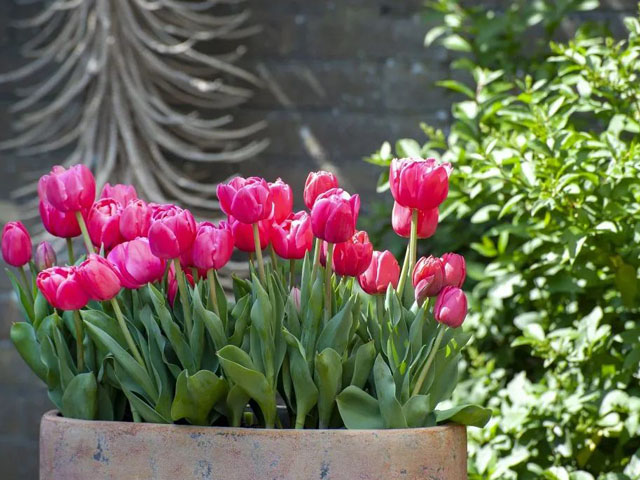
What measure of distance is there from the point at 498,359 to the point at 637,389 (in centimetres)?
34

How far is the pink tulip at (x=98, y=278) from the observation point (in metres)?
0.77

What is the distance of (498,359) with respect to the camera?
5.60ft

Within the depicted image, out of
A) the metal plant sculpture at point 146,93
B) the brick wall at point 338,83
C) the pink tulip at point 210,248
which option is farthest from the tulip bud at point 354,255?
the brick wall at point 338,83

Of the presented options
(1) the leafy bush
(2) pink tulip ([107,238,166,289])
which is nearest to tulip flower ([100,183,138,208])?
(2) pink tulip ([107,238,166,289])

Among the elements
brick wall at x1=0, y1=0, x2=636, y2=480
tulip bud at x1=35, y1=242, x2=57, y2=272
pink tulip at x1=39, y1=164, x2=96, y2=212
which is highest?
pink tulip at x1=39, y1=164, x2=96, y2=212

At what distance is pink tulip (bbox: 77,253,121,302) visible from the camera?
770 mm

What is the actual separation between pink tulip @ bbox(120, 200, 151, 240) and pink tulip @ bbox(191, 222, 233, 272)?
78 millimetres

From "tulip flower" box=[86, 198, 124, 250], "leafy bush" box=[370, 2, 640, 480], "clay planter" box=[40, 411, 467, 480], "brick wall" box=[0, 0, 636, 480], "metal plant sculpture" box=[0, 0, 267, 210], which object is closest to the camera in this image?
"clay planter" box=[40, 411, 467, 480]

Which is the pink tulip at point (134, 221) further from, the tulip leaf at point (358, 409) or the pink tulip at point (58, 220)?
the tulip leaf at point (358, 409)

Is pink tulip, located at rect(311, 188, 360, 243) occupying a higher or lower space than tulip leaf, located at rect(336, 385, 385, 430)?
higher

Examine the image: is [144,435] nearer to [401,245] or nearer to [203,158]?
[401,245]

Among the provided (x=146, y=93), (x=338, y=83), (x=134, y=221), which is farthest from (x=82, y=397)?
(x=338, y=83)

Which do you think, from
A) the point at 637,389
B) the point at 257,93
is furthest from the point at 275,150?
the point at 637,389

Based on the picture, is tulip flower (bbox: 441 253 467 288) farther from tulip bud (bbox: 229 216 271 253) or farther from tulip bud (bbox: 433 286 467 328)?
tulip bud (bbox: 229 216 271 253)
